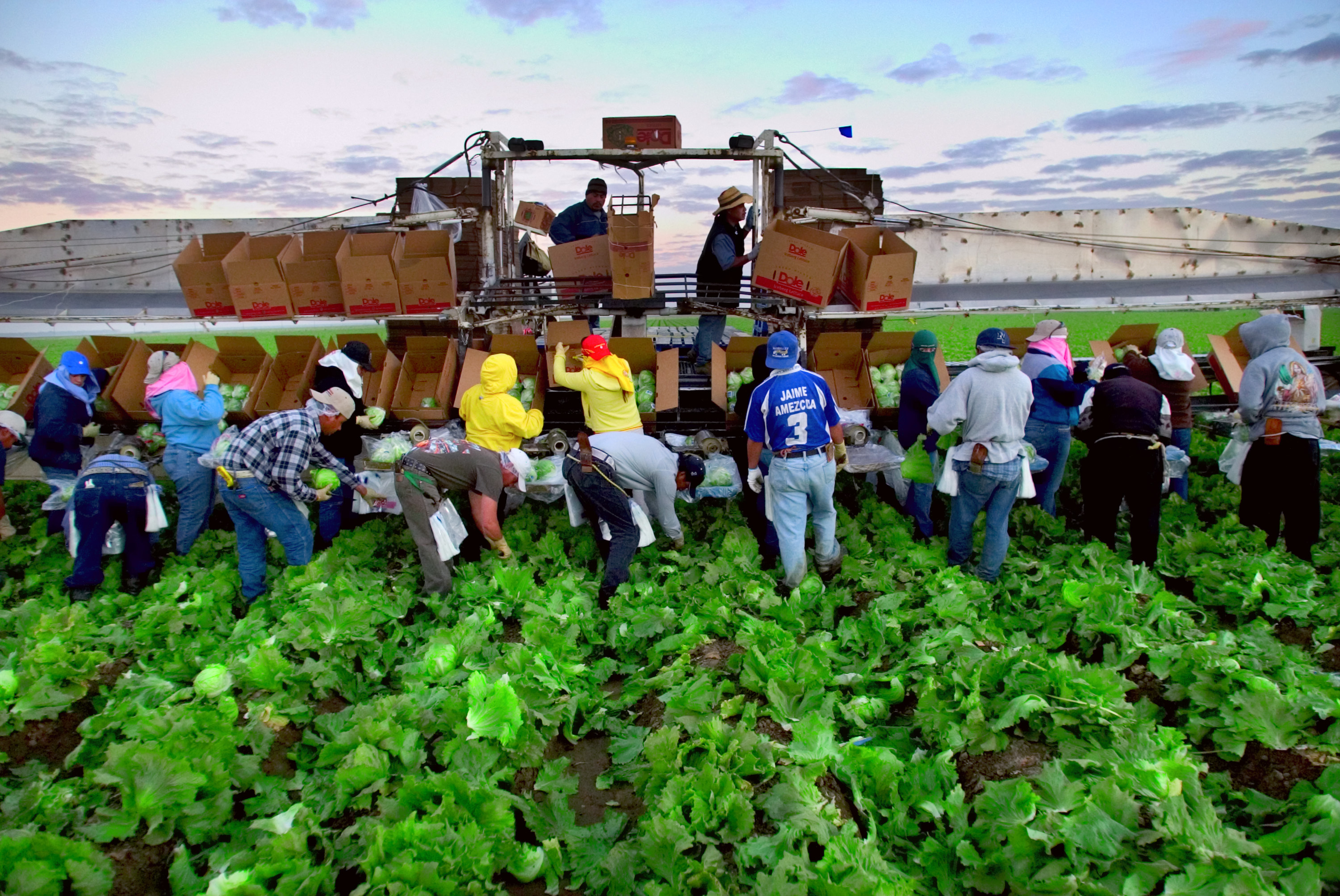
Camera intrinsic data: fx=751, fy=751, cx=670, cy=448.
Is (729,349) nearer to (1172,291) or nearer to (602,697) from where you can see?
(602,697)

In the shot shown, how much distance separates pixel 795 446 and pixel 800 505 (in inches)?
17.3

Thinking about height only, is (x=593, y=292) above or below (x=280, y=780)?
above

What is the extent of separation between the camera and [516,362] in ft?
22.1

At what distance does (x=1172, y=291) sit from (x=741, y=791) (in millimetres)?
9151

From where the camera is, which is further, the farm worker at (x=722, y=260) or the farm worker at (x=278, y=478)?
the farm worker at (x=722, y=260)

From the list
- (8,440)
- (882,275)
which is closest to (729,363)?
(882,275)

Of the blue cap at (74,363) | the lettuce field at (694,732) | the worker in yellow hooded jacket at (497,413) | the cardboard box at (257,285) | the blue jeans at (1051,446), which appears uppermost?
the cardboard box at (257,285)

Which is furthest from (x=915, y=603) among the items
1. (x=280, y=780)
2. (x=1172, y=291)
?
(x=1172, y=291)

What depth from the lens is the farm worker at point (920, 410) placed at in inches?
225

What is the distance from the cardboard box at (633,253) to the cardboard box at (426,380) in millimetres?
1625

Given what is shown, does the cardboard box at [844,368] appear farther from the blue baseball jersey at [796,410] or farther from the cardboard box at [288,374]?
the cardboard box at [288,374]

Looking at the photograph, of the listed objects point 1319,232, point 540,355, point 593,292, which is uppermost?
point 1319,232

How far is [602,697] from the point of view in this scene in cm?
410

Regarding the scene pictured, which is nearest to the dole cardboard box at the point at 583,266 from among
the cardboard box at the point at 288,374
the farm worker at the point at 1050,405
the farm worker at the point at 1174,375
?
the cardboard box at the point at 288,374
